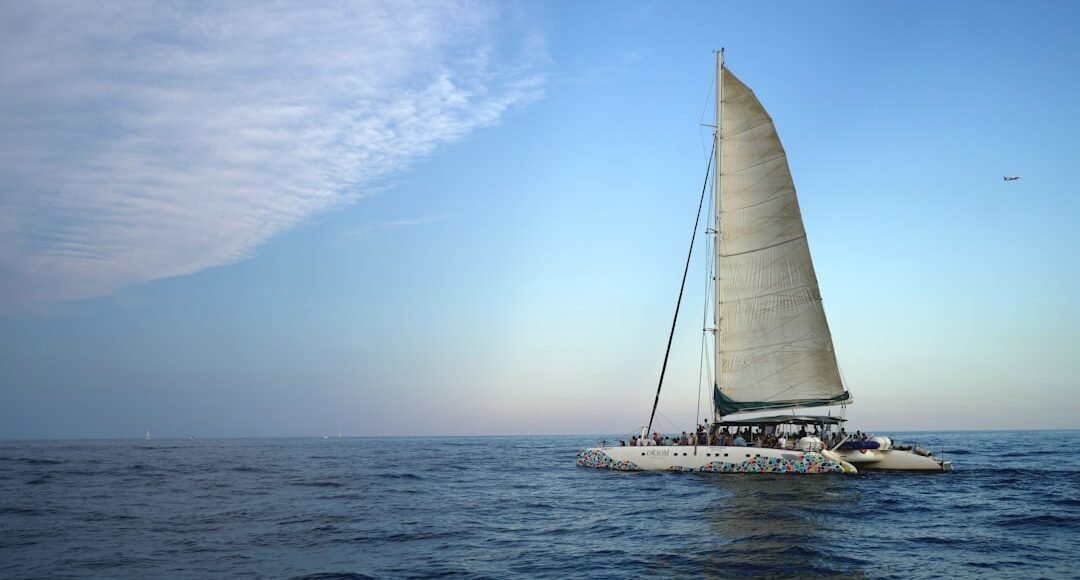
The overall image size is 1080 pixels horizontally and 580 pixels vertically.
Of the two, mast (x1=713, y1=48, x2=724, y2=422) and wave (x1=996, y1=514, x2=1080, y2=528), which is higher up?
mast (x1=713, y1=48, x2=724, y2=422)

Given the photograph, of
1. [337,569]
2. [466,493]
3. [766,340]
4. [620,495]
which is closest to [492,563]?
[337,569]

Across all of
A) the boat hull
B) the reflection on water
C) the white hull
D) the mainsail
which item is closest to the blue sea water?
the reflection on water

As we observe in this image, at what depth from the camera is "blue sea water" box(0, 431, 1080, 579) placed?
1812cm

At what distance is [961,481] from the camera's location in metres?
35.6

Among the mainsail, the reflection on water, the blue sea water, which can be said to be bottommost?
the blue sea water

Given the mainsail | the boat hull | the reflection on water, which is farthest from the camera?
the mainsail

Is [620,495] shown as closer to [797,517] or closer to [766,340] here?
[797,517]

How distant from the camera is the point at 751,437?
4056cm

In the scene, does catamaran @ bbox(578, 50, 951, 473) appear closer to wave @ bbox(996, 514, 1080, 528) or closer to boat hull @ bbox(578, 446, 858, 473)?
boat hull @ bbox(578, 446, 858, 473)

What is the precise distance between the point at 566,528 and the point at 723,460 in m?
15.4

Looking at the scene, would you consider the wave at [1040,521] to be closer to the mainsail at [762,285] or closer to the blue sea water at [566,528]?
the blue sea water at [566,528]

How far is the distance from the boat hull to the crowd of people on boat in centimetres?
101

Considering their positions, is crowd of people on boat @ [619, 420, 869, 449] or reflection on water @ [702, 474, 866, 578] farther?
crowd of people on boat @ [619, 420, 869, 449]

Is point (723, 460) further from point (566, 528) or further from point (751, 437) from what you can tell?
point (566, 528)
